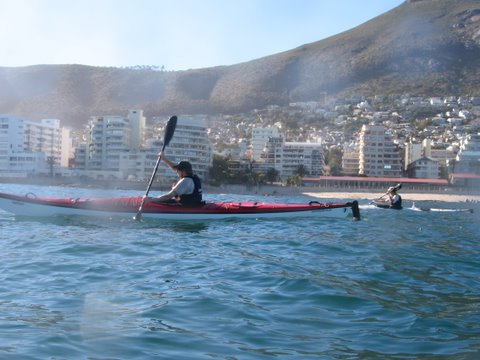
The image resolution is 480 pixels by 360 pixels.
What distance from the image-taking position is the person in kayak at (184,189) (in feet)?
39.6

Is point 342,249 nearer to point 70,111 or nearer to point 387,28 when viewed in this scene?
point 70,111

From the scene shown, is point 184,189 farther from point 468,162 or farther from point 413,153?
point 413,153

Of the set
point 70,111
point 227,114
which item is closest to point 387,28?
point 227,114

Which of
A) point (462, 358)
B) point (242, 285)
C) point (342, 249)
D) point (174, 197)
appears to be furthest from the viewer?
point (174, 197)

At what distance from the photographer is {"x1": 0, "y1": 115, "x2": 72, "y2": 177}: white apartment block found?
80.1 meters

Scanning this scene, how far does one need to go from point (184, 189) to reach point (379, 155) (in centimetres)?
8571

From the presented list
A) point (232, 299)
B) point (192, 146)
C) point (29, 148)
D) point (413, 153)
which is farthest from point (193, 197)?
point (413, 153)

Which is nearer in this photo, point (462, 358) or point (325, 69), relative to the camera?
point (462, 358)

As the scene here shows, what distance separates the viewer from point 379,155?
94750mm

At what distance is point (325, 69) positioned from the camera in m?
168

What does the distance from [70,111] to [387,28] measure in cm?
9446

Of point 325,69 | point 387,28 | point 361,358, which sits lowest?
point 361,358

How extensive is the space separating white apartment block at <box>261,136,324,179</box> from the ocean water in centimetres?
8365

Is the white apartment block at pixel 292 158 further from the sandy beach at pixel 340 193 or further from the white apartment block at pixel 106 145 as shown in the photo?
the white apartment block at pixel 106 145
